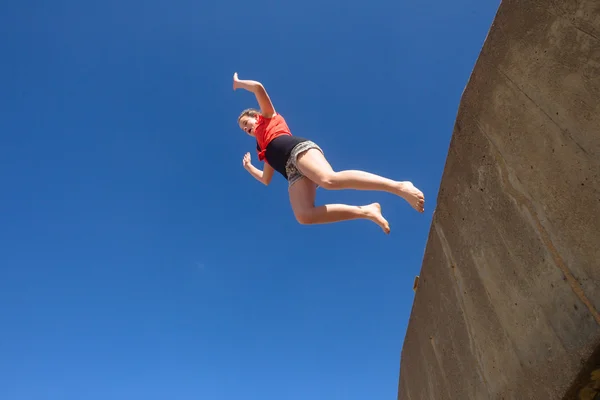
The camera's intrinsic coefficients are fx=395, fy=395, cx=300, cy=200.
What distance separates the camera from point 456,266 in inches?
86.5

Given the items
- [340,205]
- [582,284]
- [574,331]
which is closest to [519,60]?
[582,284]

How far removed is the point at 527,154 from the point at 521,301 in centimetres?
63

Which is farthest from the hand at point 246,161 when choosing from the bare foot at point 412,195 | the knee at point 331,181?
the bare foot at point 412,195

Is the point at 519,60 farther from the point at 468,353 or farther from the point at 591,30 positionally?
the point at 468,353

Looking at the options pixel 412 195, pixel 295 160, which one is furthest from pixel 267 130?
pixel 412 195

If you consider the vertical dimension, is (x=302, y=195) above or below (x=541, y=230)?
above

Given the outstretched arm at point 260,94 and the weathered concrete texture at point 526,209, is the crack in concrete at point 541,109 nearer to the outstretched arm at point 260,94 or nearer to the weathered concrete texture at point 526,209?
the weathered concrete texture at point 526,209

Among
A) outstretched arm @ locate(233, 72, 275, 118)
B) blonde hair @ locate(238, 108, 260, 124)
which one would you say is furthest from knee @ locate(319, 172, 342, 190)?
blonde hair @ locate(238, 108, 260, 124)

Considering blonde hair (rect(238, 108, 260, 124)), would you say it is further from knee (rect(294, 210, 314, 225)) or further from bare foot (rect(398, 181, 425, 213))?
bare foot (rect(398, 181, 425, 213))

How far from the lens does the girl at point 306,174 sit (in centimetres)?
328

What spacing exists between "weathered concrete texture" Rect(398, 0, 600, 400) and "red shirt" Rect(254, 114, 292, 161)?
2434mm

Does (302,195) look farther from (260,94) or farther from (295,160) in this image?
(260,94)

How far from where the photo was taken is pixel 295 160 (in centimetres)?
392

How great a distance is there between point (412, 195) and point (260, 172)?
9.41 feet
